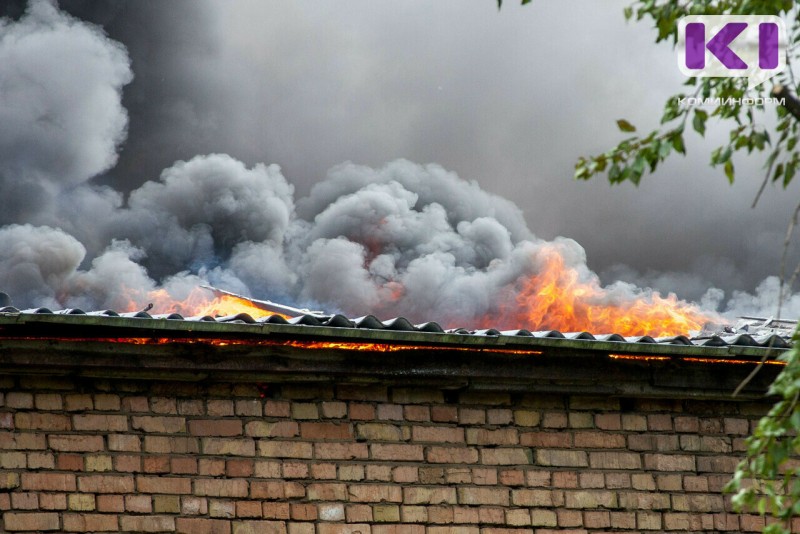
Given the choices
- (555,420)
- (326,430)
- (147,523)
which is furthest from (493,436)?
(147,523)

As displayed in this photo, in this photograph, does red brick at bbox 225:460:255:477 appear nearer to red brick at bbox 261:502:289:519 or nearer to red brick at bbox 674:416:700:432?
red brick at bbox 261:502:289:519

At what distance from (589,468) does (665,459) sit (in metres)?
0.56

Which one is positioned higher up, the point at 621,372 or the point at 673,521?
the point at 621,372

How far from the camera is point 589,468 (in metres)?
6.32

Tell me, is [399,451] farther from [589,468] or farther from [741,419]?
[741,419]

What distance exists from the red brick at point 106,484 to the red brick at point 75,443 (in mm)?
163

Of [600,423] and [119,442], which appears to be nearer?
[119,442]

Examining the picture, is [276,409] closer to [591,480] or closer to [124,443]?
[124,443]

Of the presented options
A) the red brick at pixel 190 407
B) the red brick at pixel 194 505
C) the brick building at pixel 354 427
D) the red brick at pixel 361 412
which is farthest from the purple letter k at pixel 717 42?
the red brick at pixel 194 505

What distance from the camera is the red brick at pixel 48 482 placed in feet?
18.0

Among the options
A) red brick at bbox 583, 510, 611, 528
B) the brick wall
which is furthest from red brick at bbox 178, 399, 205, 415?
red brick at bbox 583, 510, 611, 528

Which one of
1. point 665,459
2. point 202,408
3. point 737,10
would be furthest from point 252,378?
point 737,10

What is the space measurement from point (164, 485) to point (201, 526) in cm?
32

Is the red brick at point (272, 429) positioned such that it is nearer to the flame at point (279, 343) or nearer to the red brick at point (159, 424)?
the red brick at point (159, 424)
